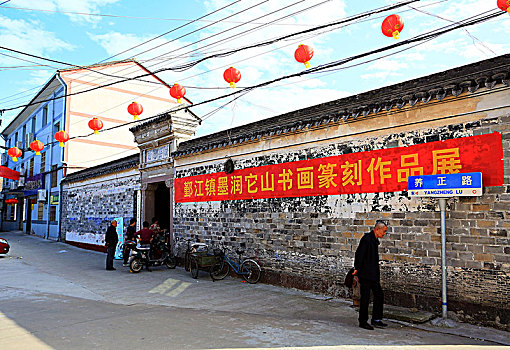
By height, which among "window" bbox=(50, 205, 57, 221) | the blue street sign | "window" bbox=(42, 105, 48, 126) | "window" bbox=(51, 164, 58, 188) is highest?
"window" bbox=(42, 105, 48, 126)

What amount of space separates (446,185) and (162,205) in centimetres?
1085

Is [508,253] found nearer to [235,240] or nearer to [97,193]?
[235,240]

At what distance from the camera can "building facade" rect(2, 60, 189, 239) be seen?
21250mm

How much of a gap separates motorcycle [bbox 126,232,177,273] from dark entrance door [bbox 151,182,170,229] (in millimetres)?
1797

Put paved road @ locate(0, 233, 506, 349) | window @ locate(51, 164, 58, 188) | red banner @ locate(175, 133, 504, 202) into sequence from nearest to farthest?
paved road @ locate(0, 233, 506, 349) → red banner @ locate(175, 133, 504, 202) → window @ locate(51, 164, 58, 188)

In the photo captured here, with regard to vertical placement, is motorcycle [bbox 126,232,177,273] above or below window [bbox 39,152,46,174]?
below

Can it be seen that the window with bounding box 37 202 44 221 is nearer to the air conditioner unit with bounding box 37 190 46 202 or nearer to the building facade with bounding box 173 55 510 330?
the air conditioner unit with bounding box 37 190 46 202

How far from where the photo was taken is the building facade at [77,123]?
21250 millimetres

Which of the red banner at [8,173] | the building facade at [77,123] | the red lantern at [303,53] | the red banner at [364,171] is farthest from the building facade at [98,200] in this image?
the red lantern at [303,53]

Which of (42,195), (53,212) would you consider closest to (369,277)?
(53,212)

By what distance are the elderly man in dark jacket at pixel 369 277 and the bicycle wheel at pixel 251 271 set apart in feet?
12.3

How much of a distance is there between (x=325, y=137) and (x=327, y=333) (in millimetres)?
4159

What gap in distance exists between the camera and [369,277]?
573 centimetres

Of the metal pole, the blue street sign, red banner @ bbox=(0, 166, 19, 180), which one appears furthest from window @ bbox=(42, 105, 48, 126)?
the metal pole
